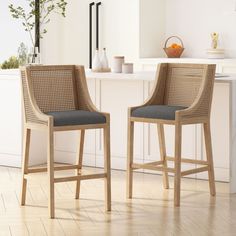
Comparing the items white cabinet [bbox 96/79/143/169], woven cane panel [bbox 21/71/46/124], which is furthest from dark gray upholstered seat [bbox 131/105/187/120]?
white cabinet [bbox 96/79/143/169]

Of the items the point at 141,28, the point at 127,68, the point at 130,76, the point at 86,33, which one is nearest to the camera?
the point at 130,76

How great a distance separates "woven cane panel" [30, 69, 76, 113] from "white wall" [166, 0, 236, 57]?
11.6ft

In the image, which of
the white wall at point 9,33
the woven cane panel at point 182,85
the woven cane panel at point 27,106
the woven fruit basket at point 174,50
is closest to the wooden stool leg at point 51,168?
the woven cane panel at point 27,106

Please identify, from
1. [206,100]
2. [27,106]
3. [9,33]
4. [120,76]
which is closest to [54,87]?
[27,106]

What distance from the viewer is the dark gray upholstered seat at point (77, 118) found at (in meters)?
5.05

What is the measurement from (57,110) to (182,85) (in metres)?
0.98

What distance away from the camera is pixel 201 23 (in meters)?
8.87

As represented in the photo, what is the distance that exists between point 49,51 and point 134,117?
11.6ft

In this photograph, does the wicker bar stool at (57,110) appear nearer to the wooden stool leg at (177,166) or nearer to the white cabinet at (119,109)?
the wooden stool leg at (177,166)

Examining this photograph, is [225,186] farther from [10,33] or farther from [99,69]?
[10,33]

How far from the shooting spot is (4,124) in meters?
6.89

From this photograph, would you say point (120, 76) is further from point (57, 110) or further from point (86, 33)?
point (86, 33)

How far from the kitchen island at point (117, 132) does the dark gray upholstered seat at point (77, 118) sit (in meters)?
1.06

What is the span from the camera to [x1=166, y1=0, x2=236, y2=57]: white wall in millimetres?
8656
